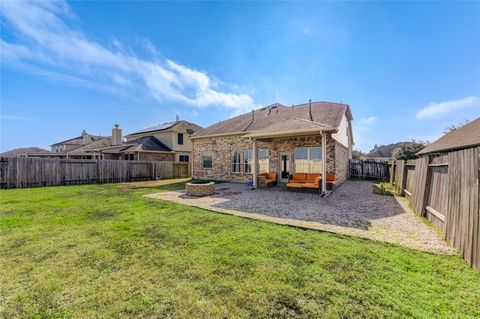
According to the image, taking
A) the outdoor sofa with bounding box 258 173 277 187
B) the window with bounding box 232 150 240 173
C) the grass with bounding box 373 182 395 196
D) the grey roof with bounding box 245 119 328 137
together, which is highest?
the grey roof with bounding box 245 119 328 137

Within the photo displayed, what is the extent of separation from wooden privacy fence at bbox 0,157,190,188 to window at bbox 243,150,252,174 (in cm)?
903

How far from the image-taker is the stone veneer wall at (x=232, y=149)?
11.9m

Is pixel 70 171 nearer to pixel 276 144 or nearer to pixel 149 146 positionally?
pixel 149 146

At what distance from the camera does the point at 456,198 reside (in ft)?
13.1

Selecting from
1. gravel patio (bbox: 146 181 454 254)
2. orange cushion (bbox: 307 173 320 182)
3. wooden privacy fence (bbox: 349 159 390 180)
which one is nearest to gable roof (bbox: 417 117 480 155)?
gravel patio (bbox: 146 181 454 254)

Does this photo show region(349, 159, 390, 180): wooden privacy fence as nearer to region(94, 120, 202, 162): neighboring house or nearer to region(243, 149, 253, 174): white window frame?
region(243, 149, 253, 174): white window frame

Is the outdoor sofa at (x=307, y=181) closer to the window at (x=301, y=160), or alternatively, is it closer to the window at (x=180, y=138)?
the window at (x=301, y=160)

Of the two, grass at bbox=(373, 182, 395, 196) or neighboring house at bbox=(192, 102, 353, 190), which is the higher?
neighboring house at bbox=(192, 102, 353, 190)

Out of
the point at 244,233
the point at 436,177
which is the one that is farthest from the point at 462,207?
the point at 244,233

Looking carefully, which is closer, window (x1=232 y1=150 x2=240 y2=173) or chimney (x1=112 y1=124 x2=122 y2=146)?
window (x1=232 y1=150 x2=240 y2=173)

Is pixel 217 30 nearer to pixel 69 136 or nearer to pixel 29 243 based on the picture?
pixel 29 243

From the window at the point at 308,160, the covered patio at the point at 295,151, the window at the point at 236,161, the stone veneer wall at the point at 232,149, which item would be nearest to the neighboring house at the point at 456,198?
the covered patio at the point at 295,151

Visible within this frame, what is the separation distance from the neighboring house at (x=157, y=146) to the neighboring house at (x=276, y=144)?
5.85m

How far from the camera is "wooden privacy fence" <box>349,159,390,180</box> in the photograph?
16.6 metres
